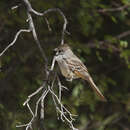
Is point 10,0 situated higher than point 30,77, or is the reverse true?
point 10,0

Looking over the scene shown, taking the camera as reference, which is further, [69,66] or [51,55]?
[51,55]

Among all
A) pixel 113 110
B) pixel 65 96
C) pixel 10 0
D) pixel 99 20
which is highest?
pixel 10 0

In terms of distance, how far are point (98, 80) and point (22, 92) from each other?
1356mm

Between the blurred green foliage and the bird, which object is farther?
the blurred green foliage

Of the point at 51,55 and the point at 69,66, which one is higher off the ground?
the point at 69,66

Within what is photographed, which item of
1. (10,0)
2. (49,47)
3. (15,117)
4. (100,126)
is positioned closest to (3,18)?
(10,0)

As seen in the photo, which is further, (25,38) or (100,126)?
(100,126)

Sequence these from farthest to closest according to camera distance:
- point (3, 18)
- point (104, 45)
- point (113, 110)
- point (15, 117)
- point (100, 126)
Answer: point (113, 110) < point (100, 126) < point (104, 45) < point (3, 18) < point (15, 117)

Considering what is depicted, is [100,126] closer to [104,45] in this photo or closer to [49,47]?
[104,45]

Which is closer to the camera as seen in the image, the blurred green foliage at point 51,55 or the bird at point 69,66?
the bird at point 69,66

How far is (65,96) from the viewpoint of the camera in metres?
7.11

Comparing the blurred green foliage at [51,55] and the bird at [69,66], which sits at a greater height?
the bird at [69,66]

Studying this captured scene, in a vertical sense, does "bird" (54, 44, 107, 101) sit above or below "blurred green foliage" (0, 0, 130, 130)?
above

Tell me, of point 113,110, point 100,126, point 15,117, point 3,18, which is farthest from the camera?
point 113,110
